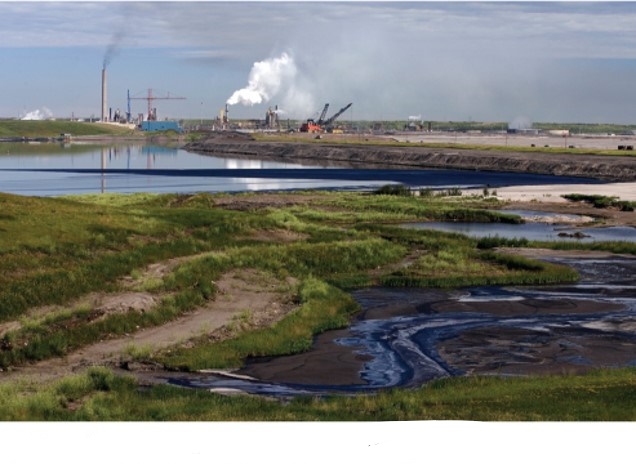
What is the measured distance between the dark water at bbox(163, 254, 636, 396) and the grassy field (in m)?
1.54

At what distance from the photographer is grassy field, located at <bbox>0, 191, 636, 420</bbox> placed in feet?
67.5

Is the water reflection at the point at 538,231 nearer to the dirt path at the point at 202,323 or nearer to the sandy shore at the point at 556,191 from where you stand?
the sandy shore at the point at 556,191

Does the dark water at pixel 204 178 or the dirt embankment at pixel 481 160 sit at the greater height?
the dirt embankment at pixel 481 160

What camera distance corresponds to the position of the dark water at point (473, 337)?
2764cm

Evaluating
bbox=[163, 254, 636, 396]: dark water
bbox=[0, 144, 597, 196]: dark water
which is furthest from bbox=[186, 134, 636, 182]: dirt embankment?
bbox=[163, 254, 636, 396]: dark water

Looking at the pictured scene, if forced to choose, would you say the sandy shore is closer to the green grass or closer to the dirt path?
the dirt path

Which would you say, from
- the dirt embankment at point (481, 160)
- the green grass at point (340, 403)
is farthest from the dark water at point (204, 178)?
the green grass at point (340, 403)

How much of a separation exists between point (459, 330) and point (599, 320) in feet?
17.0

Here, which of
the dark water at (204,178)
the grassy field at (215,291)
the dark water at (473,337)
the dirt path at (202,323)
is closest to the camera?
the grassy field at (215,291)

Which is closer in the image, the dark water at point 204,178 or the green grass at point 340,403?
the green grass at point 340,403

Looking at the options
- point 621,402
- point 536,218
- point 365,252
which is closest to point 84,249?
point 365,252

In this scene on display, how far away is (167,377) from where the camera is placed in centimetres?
2662

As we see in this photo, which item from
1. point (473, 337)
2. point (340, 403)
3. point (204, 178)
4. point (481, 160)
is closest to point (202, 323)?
point (473, 337)

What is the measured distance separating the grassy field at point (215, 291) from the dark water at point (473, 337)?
1.54 meters
